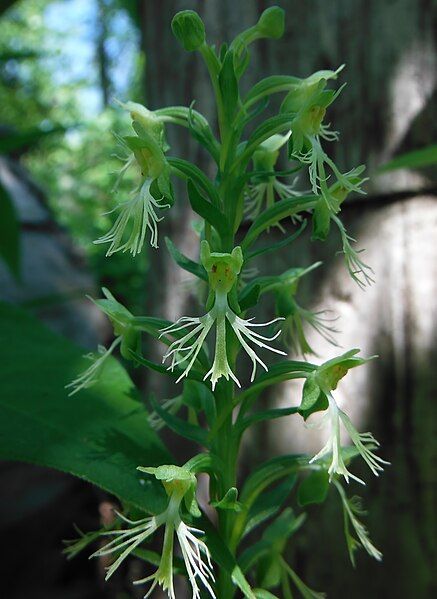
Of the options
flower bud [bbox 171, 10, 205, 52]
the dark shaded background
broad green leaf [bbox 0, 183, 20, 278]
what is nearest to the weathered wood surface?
the dark shaded background

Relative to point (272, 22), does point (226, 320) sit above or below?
below

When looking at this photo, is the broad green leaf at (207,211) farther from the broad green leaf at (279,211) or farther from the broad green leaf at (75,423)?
the broad green leaf at (75,423)

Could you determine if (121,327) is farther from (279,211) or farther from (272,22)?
(272,22)

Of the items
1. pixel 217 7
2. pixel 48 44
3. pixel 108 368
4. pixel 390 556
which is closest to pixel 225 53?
pixel 108 368

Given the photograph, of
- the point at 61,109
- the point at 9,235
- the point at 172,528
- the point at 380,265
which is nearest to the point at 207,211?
the point at 172,528

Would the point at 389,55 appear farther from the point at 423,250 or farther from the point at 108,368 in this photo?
the point at 108,368

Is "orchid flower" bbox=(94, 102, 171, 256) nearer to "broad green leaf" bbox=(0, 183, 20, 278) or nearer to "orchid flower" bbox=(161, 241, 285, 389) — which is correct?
"orchid flower" bbox=(161, 241, 285, 389)
